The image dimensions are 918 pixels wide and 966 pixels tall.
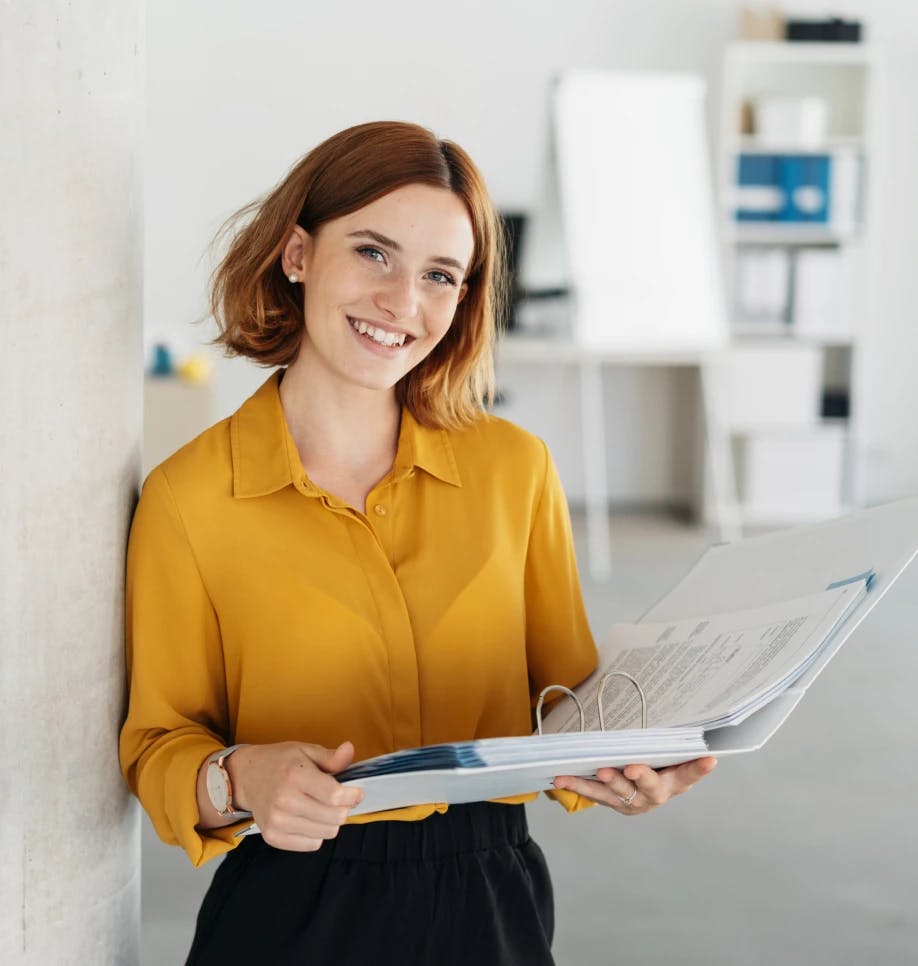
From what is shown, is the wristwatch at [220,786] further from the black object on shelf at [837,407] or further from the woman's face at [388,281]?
the black object on shelf at [837,407]

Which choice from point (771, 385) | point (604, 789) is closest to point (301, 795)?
point (604, 789)

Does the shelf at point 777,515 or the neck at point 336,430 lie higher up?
the neck at point 336,430

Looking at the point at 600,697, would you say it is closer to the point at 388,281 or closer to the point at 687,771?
the point at 687,771

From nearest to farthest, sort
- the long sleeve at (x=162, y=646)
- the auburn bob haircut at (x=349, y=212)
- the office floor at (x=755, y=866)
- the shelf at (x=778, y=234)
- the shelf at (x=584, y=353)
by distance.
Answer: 1. the long sleeve at (x=162, y=646)
2. the auburn bob haircut at (x=349, y=212)
3. the office floor at (x=755, y=866)
4. the shelf at (x=584, y=353)
5. the shelf at (x=778, y=234)

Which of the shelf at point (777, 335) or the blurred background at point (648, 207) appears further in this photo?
the shelf at point (777, 335)

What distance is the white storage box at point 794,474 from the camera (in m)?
6.07

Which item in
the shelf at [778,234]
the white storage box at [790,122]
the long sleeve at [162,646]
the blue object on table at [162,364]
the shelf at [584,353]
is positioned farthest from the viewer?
the shelf at [778,234]

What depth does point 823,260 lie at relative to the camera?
19.6 ft

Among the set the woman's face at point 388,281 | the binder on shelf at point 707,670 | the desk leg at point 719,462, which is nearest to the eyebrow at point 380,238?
the woman's face at point 388,281

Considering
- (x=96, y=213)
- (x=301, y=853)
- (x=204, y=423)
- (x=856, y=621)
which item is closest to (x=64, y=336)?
(x=96, y=213)

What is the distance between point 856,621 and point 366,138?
2.00 feet

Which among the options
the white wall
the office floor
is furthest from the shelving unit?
the office floor

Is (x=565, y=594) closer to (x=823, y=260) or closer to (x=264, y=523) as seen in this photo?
(x=264, y=523)

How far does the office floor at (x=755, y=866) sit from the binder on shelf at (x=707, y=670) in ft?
4.21
